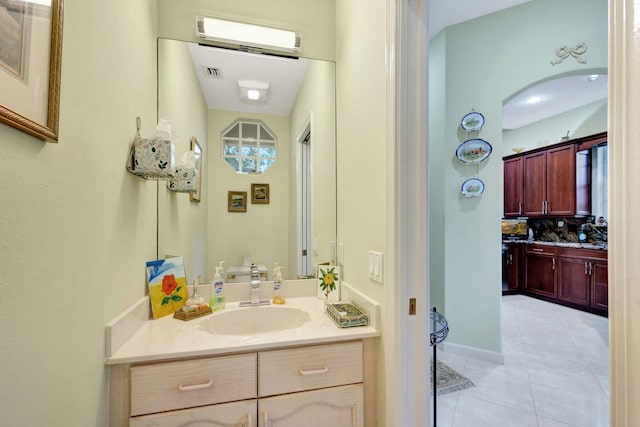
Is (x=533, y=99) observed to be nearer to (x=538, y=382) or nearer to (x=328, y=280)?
(x=538, y=382)

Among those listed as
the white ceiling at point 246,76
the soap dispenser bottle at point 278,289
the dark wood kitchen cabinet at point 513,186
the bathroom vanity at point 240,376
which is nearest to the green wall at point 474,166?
the white ceiling at point 246,76

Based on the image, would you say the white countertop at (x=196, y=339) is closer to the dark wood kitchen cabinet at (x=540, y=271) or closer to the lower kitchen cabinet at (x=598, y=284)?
the lower kitchen cabinet at (x=598, y=284)

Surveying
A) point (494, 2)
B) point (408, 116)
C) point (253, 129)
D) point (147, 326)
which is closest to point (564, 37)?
point (494, 2)

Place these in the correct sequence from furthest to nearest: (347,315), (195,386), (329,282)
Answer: (329,282) < (347,315) < (195,386)

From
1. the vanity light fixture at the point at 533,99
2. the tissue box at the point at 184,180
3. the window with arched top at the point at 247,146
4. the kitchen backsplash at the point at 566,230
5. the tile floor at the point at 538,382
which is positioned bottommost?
the tile floor at the point at 538,382

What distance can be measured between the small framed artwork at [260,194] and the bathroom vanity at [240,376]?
31.6 inches

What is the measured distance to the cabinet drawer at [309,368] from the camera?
3.52ft

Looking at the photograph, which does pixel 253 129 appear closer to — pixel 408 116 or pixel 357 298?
pixel 408 116

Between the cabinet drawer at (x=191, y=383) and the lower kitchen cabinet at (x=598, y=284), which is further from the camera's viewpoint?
the lower kitchen cabinet at (x=598, y=284)

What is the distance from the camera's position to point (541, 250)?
471cm

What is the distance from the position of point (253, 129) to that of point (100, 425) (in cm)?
149

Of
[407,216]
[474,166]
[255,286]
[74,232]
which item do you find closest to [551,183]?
[474,166]

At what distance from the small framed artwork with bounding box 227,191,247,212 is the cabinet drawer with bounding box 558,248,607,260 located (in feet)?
15.6

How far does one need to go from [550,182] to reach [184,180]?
18.7 ft
